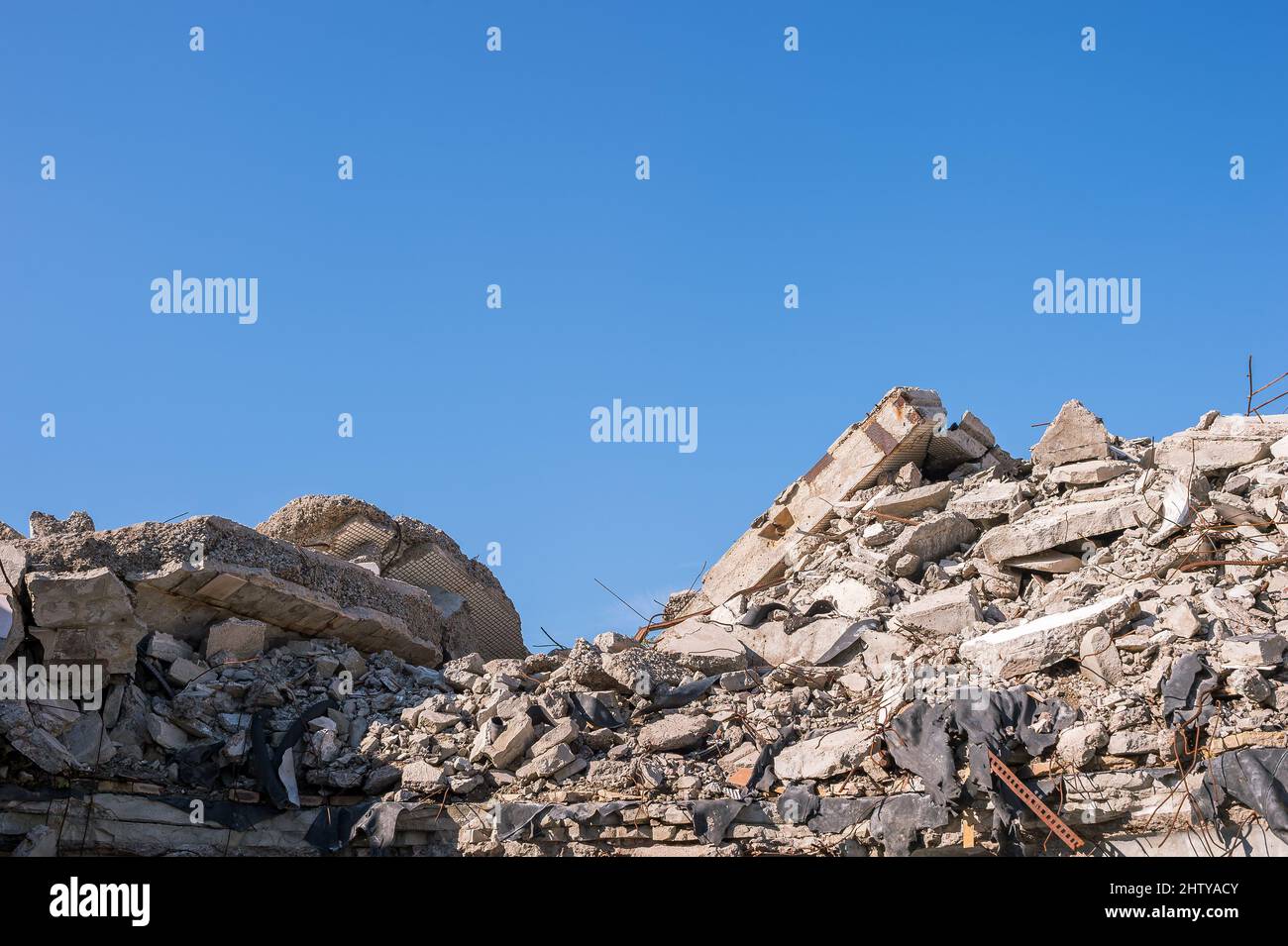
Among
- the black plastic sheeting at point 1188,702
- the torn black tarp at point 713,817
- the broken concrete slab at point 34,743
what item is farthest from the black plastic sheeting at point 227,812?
the black plastic sheeting at point 1188,702

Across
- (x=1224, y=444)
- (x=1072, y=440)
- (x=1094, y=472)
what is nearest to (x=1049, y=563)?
(x=1094, y=472)

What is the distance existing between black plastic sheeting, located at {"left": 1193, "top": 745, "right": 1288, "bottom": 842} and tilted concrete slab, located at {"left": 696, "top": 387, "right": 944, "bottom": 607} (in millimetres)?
5919

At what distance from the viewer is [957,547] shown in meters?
12.1

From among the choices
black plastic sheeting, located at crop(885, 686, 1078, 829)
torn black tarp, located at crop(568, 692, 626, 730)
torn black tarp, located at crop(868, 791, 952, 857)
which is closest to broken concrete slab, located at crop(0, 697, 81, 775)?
torn black tarp, located at crop(568, 692, 626, 730)

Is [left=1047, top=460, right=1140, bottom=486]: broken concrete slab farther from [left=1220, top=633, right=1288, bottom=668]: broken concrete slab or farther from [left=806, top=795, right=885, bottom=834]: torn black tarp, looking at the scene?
[left=806, top=795, right=885, bottom=834]: torn black tarp

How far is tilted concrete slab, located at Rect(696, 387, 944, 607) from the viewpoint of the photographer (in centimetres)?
1344

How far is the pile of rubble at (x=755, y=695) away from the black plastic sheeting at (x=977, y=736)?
0.02 metres

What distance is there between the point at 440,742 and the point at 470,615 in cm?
398

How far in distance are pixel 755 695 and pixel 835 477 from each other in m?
4.24

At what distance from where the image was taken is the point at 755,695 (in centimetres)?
1016

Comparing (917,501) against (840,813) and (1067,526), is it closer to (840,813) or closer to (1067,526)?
(1067,526)
